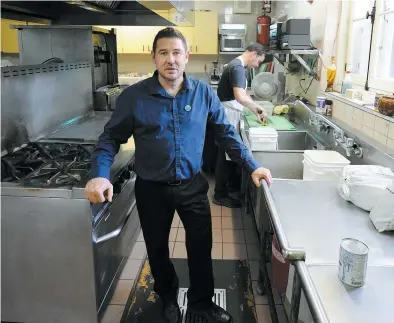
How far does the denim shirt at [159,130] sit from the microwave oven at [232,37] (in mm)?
3896

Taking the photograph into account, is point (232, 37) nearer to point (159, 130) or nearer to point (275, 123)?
point (275, 123)

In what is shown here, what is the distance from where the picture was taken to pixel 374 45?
2449 millimetres

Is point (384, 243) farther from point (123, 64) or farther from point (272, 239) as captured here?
point (123, 64)

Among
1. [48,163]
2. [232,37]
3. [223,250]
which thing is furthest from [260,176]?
[232,37]

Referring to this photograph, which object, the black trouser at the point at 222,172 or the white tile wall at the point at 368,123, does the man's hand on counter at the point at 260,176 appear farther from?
the black trouser at the point at 222,172

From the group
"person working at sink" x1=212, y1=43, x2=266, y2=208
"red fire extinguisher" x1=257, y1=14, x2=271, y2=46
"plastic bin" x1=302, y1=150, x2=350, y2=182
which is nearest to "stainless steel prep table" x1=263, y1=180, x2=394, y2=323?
"plastic bin" x1=302, y1=150, x2=350, y2=182

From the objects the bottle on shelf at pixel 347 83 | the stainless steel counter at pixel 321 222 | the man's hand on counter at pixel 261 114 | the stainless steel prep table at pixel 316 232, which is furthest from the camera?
the man's hand on counter at pixel 261 114

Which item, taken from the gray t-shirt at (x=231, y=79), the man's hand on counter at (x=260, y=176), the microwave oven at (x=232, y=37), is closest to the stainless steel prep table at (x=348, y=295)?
the man's hand on counter at (x=260, y=176)

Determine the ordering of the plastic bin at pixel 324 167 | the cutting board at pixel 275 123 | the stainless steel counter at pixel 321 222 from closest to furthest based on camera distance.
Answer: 1. the stainless steel counter at pixel 321 222
2. the plastic bin at pixel 324 167
3. the cutting board at pixel 275 123

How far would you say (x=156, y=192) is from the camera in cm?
164

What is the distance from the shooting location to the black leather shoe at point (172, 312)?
1863 millimetres

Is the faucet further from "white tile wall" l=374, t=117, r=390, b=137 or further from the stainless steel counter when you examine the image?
the stainless steel counter

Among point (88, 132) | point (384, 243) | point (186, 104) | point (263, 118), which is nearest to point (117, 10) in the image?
point (88, 132)

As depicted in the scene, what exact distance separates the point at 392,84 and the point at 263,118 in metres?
1.04
